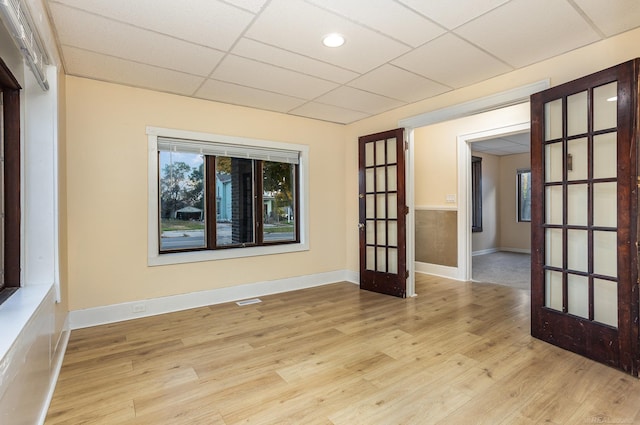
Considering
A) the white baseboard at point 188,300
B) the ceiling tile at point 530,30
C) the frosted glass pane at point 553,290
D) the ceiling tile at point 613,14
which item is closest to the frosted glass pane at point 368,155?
the white baseboard at point 188,300

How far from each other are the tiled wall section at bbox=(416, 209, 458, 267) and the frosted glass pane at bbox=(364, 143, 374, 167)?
1.78 metres

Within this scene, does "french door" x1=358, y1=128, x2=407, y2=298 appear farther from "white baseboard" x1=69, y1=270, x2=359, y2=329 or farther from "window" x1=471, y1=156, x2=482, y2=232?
"window" x1=471, y1=156, x2=482, y2=232

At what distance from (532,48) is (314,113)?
102 inches

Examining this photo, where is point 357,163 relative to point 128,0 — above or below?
below

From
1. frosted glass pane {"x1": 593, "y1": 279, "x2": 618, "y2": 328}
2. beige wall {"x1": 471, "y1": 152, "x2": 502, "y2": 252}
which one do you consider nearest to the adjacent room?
frosted glass pane {"x1": 593, "y1": 279, "x2": 618, "y2": 328}

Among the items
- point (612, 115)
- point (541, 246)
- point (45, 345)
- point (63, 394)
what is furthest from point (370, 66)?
point (63, 394)

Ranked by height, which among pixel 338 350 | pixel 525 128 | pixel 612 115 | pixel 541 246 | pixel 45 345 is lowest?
pixel 338 350

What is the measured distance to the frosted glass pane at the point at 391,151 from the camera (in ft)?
14.2

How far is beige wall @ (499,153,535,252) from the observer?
787cm

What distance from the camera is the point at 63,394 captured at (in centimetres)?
206

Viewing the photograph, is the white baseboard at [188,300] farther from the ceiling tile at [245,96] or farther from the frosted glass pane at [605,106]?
the frosted glass pane at [605,106]

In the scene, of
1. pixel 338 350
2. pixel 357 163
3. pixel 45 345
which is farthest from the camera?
pixel 357 163

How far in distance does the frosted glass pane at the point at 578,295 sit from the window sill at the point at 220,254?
121 inches

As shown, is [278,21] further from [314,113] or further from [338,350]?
[338,350]
